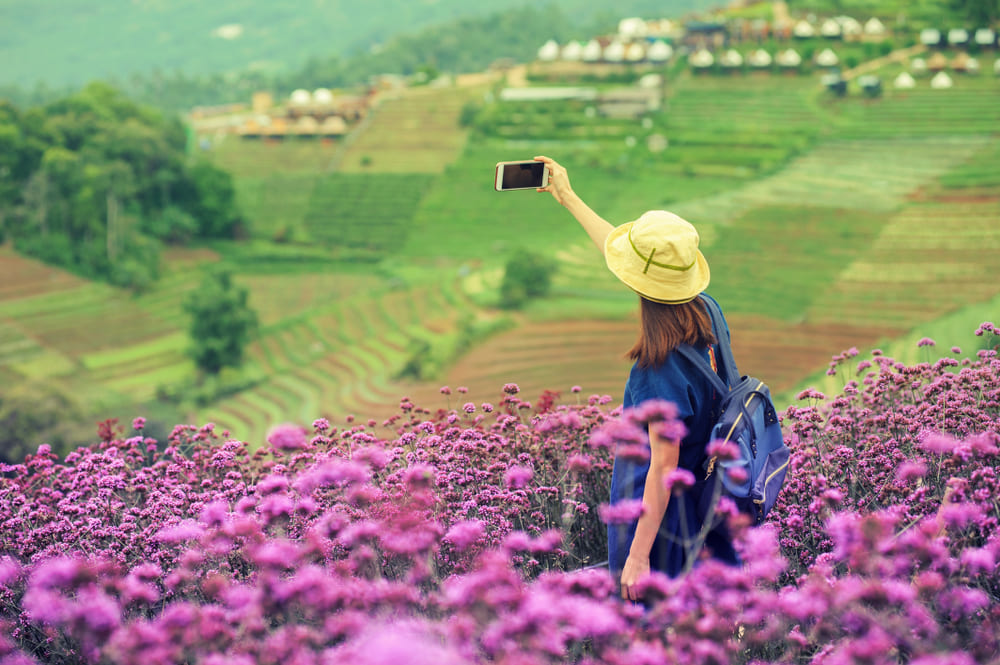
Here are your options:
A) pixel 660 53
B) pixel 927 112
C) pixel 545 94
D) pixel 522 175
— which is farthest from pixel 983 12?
pixel 522 175

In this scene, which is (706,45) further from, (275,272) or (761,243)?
(275,272)

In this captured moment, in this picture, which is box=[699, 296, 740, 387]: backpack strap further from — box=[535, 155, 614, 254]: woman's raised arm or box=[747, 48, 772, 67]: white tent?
box=[747, 48, 772, 67]: white tent

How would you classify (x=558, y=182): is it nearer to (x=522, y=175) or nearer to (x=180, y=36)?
(x=522, y=175)

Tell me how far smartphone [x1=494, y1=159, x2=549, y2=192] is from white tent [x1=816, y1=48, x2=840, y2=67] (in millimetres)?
55538

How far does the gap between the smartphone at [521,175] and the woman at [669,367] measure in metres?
0.78

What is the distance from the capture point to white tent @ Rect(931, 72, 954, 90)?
155ft

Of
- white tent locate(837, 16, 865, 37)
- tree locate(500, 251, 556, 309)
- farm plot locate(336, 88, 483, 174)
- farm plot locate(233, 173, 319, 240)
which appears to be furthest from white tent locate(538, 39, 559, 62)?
tree locate(500, 251, 556, 309)

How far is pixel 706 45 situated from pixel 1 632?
210 ft

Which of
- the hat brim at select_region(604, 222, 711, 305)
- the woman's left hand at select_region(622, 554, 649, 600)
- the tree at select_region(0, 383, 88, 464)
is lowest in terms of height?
the tree at select_region(0, 383, 88, 464)

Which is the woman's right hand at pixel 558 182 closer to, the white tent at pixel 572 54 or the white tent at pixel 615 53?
the white tent at pixel 615 53

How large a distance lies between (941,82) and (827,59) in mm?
7766

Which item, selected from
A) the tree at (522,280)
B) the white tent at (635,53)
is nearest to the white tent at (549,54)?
the white tent at (635,53)

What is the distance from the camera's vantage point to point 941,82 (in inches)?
1861

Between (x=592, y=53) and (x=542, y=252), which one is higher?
(x=592, y=53)
